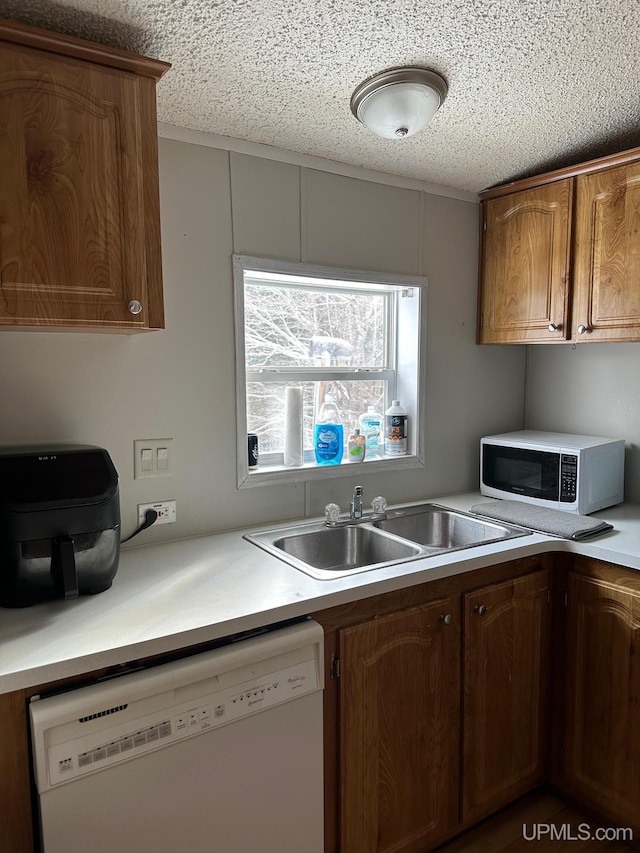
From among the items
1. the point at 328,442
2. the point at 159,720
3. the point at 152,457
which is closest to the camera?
the point at 159,720

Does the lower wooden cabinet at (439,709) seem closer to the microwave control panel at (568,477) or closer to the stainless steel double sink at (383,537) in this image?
the stainless steel double sink at (383,537)

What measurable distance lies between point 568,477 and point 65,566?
65.9 inches

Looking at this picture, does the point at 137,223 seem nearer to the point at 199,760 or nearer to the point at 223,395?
the point at 223,395

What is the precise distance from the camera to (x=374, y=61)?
140cm

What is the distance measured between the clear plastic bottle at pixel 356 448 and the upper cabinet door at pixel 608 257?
88cm

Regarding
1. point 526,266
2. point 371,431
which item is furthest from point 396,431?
point 526,266

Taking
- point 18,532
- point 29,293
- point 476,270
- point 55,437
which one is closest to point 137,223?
point 29,293

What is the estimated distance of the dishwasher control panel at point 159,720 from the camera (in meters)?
1.09

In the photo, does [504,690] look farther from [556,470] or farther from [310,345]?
[310,345]

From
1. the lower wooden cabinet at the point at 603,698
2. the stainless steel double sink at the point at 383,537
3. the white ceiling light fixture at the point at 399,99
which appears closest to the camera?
the white ceiling light fixture at the point at 399,99

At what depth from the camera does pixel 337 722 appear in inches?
58.7

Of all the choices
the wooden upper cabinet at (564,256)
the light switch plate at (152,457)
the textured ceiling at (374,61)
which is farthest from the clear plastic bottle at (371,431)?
the textured ceiling at (374,61)

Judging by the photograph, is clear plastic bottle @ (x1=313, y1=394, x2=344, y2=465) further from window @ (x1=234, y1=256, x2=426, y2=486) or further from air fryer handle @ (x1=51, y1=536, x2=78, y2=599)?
air fryer handle @ (x1=51, y1=536, x2=78, y2=599)

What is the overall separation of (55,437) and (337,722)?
1086mm
